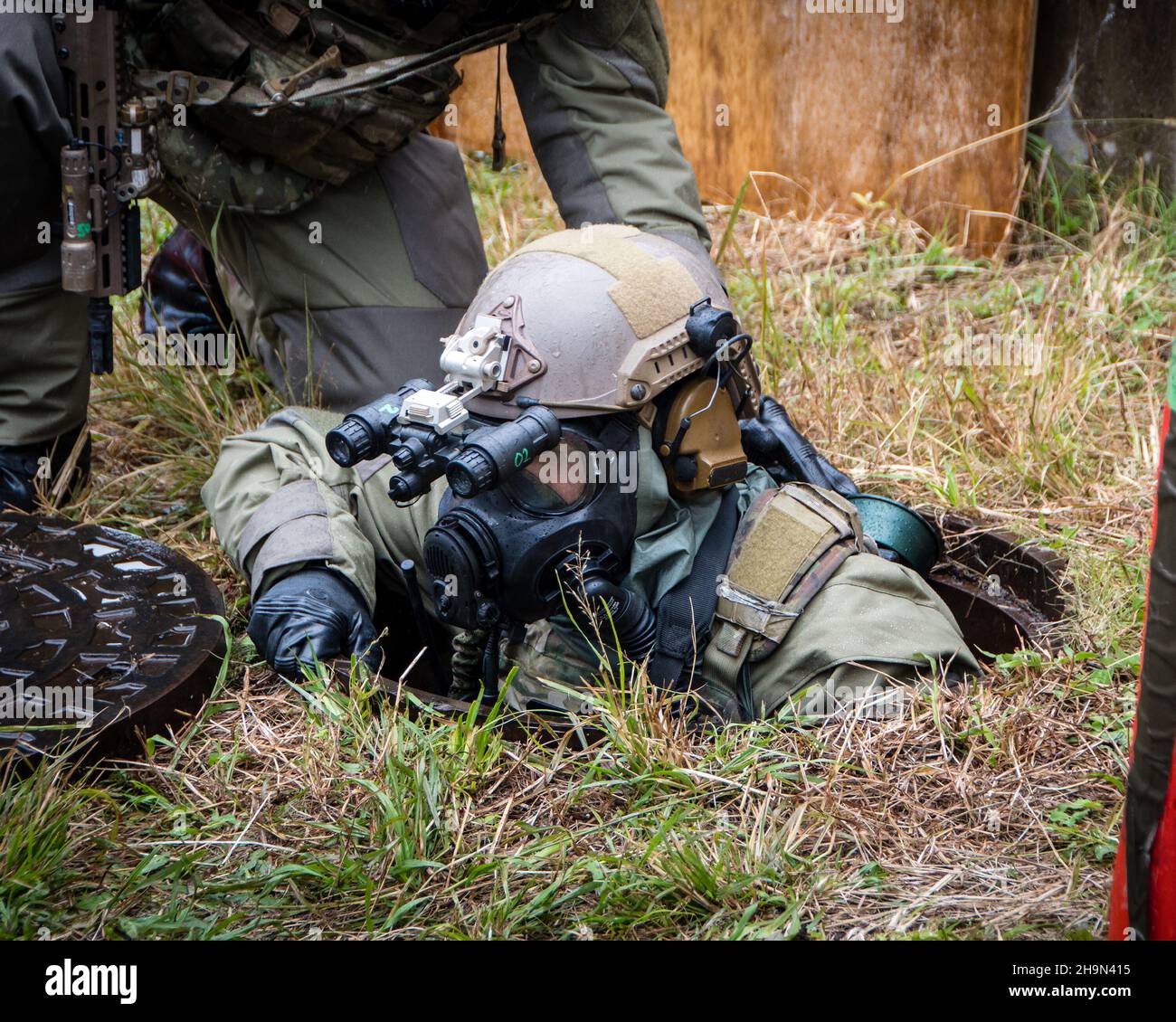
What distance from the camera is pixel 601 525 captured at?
Answer: 277cm

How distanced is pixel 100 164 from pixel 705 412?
1.80 meters

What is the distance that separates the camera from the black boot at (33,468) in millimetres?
3680

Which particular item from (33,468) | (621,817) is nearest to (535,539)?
(621,817)

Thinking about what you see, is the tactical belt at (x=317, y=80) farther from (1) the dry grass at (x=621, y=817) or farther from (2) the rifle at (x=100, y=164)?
(1) the dry grass at (x=621, y=817)

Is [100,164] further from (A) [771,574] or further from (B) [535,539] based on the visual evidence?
(A) [771,574]

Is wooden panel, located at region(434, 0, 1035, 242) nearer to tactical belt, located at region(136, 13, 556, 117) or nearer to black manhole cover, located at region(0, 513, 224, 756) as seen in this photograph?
tactical belt, located at region(136, 13, 556, 117)

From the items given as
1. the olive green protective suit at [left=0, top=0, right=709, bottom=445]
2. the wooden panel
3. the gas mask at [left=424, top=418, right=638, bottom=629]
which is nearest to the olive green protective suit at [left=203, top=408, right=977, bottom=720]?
the gas mask at [left=424, top=418, right=638, bottom=629]

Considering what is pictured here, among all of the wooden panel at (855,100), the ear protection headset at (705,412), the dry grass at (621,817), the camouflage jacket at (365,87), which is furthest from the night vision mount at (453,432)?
the wooden panel at (855,100)

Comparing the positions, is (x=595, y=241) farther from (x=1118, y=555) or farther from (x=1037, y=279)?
(x=1037, y=279)

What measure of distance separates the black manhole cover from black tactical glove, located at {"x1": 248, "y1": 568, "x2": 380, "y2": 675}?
120 mm

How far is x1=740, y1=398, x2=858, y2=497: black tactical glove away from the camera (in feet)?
10.8

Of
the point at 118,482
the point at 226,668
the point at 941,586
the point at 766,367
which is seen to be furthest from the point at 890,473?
the point at 118,482

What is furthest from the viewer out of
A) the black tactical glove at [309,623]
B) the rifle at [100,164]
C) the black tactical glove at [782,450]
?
the rifle at [100,164]

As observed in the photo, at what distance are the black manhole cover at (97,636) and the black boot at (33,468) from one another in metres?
0.34
